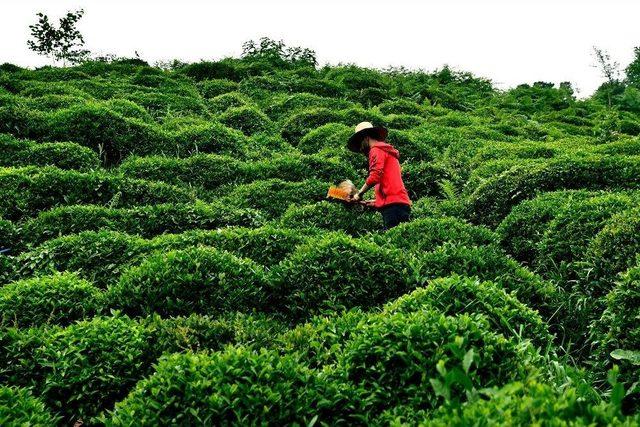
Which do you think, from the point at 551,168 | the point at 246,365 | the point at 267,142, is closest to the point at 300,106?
the point at 267,142

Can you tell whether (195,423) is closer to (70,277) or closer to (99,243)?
(70,277)

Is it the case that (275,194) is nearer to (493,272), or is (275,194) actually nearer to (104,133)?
(104,133)

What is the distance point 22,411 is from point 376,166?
22.3 feet

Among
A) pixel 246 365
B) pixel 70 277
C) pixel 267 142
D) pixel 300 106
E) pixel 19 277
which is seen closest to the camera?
pixel 246 365

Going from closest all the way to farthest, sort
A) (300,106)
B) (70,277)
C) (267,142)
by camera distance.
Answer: (70,277) < (267,142) < (300,106)

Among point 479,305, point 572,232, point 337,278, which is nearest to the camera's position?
point 479,305

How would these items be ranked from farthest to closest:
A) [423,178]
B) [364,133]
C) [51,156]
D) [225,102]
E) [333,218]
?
[225,102]
[423,178]
[51,156]
[364,133]
[333,218]

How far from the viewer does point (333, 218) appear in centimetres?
909

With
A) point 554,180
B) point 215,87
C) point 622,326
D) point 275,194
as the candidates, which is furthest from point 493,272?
point 215,87

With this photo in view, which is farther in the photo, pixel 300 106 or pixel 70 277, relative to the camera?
pixel 300 106

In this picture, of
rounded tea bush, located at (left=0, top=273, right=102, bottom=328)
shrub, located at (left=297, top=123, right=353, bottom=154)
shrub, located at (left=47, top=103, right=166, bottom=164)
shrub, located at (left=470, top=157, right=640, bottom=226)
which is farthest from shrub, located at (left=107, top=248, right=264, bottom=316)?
shrub, located at (left=297, top=123, right=353, bottom=154)

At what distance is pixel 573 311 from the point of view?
227 inches

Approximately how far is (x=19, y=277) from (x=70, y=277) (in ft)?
4.13


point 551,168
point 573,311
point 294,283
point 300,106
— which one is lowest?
point 573,311
